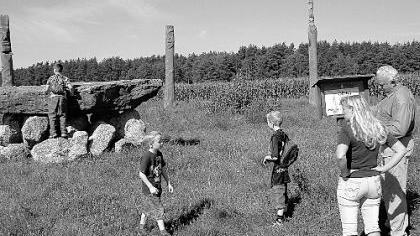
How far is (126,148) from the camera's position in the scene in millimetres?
12094

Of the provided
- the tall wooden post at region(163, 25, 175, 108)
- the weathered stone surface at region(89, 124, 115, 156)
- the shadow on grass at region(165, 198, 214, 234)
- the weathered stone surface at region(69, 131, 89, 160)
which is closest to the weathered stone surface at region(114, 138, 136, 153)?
the weathered stone surface at region(89, 124, 115, 156)

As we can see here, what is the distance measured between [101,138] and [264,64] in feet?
301

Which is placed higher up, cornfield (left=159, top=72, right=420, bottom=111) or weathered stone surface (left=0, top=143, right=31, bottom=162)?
cornfield (left=159, top=72, right=420, bottom=111)

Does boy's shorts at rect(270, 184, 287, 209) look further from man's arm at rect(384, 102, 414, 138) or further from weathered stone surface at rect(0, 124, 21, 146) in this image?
weathered stone surface at rect(0, 124, 21, 146)

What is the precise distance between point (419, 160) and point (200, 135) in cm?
722

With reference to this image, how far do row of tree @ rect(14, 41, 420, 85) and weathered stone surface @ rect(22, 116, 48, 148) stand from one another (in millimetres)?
72841

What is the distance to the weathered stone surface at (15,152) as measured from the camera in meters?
11.8

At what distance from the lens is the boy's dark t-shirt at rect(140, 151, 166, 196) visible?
641cm

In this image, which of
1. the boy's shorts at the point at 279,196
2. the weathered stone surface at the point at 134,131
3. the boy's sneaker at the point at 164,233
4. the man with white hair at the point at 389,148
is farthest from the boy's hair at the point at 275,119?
the weathered stone surface at the point at 134,131

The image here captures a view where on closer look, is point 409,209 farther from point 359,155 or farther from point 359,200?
point 359,155

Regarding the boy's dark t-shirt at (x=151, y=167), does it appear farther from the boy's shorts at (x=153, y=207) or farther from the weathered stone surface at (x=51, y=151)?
the weathered stone surface at (x=51, y=151)

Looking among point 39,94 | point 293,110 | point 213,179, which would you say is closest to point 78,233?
point 213,179

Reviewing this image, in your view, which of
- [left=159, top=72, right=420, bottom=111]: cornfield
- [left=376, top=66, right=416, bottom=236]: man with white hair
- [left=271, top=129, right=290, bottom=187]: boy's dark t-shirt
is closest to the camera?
[left=376, top=66, right=416, bottom=236]: man with white hair

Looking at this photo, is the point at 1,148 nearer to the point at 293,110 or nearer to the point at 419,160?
the point at 419,160
